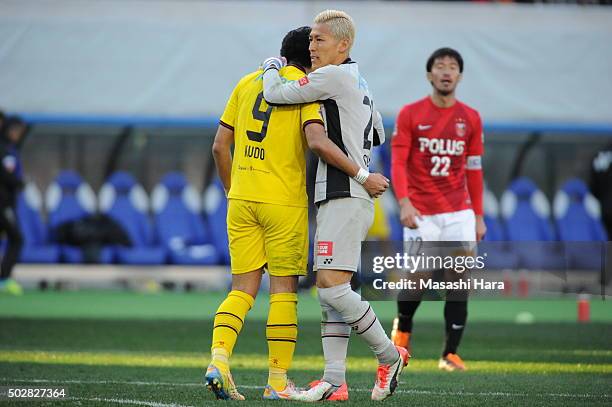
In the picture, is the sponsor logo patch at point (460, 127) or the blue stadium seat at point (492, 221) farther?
the blue stadium seat at point (492, 221)

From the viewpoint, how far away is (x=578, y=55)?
17.9 m

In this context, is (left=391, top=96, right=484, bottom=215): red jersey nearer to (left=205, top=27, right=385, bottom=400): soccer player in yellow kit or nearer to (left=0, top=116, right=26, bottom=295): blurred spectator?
(left=205, top=27, right=385, bottom=400): soccer player in yellow kit

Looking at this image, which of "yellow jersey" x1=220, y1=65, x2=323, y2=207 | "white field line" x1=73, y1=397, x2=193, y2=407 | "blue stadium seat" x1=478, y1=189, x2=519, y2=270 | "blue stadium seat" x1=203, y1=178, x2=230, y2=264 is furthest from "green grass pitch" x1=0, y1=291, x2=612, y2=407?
"blue stadium seat" x1=203, y1=178, x2=230, y2=264

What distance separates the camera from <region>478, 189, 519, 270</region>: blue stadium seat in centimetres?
1819

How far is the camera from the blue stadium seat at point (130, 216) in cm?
1900

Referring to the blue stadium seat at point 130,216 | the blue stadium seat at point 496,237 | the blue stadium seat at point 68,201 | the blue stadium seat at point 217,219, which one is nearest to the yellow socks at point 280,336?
the blue stadium seat at point 496,237

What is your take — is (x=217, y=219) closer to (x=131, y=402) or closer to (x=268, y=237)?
(x=268, y=237)

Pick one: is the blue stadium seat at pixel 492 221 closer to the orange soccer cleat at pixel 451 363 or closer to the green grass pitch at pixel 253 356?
the green grass pitch at pixel 253 356

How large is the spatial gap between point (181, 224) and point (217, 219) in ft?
1.88

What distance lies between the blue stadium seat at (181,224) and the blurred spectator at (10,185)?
116 inches

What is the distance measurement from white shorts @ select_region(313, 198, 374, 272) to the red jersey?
95.6 inches

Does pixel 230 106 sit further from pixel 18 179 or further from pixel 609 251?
pixel 609 251

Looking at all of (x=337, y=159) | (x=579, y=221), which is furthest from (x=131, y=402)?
(x=579, y=221)

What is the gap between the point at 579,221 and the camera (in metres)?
19.8
